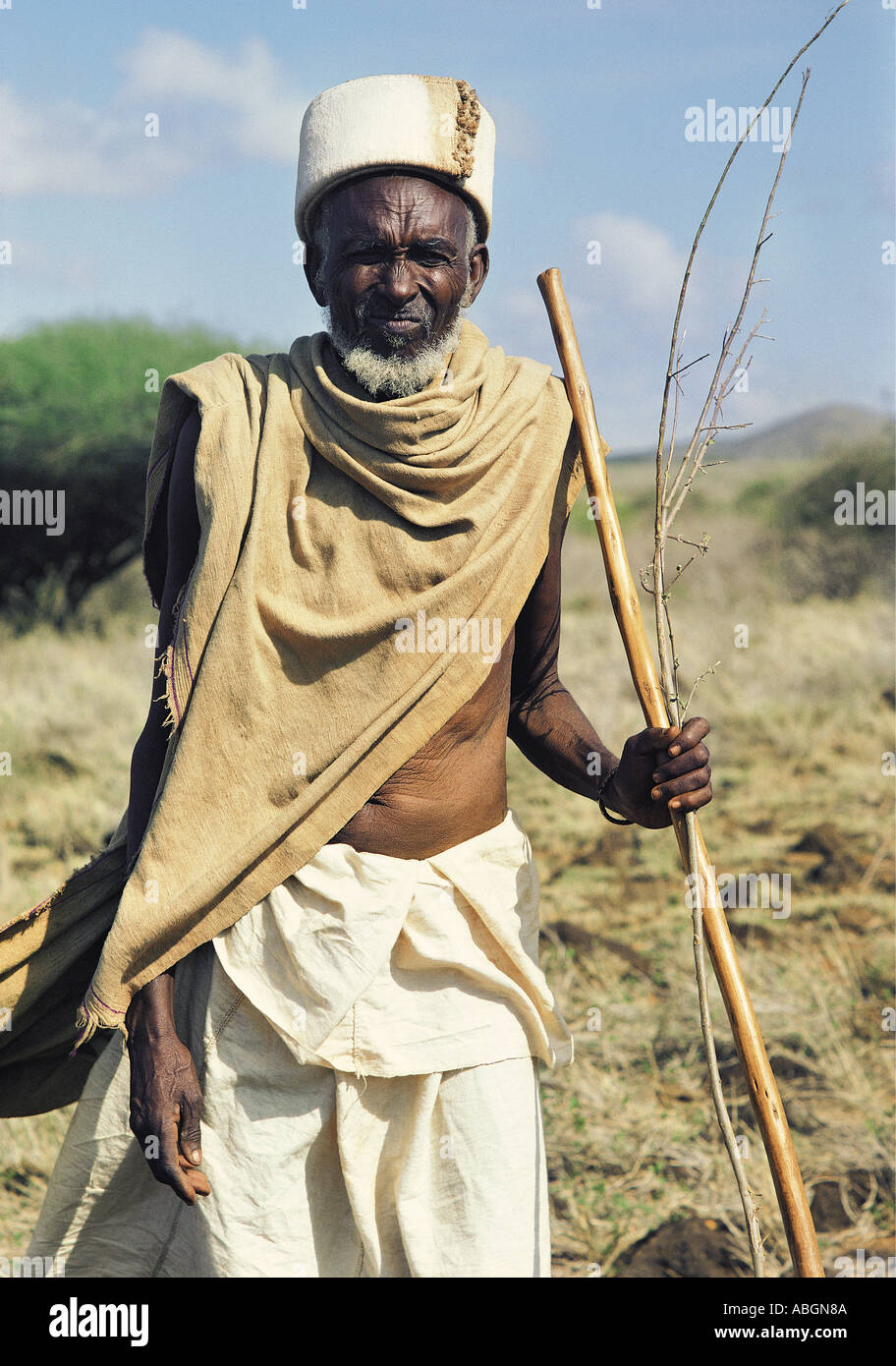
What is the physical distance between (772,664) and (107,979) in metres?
8.81

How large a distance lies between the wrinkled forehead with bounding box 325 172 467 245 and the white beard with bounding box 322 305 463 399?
7.1 inches

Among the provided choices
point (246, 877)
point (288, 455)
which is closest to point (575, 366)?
point (288, 455)

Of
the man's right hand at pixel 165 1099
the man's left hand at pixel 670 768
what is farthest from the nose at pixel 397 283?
the man's right hand at pixel 165 1099

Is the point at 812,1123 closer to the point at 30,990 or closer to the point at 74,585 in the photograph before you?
the point at 30,990

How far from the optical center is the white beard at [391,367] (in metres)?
2.38

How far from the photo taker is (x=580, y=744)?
2.72 metres

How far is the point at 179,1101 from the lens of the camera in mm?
2297

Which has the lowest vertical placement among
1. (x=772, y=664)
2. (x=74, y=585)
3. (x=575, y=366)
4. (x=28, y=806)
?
(x=28, y=806)

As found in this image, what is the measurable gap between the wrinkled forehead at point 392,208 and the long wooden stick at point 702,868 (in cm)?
29

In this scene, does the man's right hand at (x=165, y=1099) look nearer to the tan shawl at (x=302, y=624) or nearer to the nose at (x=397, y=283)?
the tan shawl at (x=302, y=624)

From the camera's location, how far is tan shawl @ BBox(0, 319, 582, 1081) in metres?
2.32

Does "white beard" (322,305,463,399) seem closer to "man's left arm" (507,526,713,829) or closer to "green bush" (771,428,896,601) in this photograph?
"man's left arm" (507,526,713,829)

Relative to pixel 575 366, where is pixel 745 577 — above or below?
above

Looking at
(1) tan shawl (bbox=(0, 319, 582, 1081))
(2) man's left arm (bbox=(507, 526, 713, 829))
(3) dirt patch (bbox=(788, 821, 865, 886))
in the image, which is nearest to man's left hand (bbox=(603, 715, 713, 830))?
(2) man's left arm (bbox=(507, 526, 713, 829))
